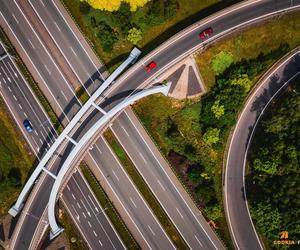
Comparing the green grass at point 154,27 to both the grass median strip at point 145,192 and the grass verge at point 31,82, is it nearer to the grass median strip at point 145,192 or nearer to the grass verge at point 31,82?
the grass verge at point 31,82

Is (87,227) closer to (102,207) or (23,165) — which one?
(102,207)

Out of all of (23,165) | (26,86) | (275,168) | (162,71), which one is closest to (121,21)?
(162,71)

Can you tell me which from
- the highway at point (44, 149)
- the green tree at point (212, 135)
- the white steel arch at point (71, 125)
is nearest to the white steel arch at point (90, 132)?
the white steel arch at point (71, 125)

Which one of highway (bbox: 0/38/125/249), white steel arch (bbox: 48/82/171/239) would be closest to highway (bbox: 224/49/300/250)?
white steel arch (bbox: 48/82/171/239)

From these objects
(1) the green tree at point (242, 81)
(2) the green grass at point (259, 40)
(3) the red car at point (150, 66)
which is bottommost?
(1) the green tree at point (242, 81)

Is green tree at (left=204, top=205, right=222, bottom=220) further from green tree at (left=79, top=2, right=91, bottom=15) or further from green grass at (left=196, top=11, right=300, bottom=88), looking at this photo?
green tree at (left=79, top=2, right=91, bottom=15)

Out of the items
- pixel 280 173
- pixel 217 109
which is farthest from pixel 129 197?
pixel 280 173

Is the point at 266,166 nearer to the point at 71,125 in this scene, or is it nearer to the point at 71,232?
the point at 71,125
